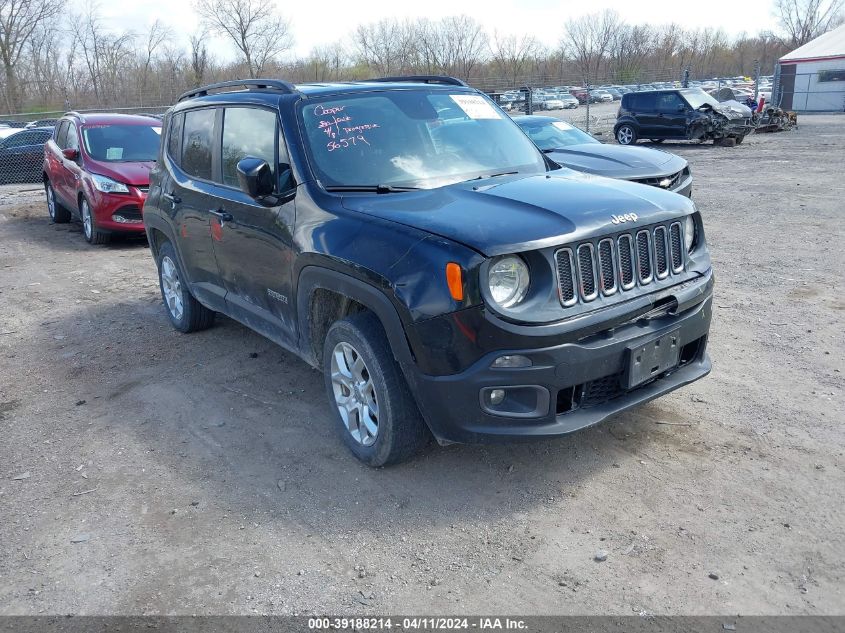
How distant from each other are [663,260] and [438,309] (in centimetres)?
131

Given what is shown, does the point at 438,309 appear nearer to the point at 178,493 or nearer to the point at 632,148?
the point at 178,493

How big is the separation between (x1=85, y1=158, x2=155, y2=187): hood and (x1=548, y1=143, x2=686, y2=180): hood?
563cm

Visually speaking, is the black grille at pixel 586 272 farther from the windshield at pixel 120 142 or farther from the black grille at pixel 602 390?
the windshield at pixel 120 142

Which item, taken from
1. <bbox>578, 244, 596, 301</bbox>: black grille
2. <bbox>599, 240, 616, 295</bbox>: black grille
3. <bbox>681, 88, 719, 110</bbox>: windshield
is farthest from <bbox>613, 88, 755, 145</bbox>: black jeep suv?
<bbox>578, 244, 596, 301</bbox>: black grille

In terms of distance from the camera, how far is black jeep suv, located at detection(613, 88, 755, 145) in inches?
849

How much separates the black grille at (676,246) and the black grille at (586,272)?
0.66 m

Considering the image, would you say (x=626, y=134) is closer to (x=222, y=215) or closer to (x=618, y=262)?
(x=222, y=215)

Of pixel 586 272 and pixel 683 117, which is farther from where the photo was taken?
pixel 683 117

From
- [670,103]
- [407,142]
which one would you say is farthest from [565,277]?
[670,103]

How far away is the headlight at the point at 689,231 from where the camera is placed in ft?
13.1

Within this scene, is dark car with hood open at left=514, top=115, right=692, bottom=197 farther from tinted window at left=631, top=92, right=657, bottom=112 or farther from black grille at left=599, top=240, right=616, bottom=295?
tinted window at left=631, top=92, right=657, bottom=112

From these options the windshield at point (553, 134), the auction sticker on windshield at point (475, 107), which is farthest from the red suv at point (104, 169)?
the auction sticker on windshield at point (475, 107)

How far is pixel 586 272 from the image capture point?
3.41 m

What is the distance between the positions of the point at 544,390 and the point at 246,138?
2682 millimetres
